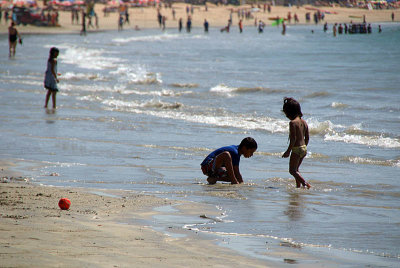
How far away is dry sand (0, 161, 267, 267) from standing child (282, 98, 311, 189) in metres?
1.70

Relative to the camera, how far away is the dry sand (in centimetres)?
420

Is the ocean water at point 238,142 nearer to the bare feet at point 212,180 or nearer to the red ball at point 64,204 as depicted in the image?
the bare feet at point 212,180

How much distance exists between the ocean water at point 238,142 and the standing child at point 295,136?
0.63ft

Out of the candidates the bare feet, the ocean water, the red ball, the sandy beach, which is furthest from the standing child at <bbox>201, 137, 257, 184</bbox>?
the sandy beach

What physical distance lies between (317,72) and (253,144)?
22436 mm

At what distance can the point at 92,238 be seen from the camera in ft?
15.7

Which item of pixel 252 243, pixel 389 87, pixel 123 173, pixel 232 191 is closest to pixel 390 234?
pixel 252 243

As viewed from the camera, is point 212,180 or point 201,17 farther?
point 201,17

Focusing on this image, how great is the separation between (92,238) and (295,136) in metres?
3.56

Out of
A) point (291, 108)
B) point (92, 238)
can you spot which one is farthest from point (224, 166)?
point (92, 238)

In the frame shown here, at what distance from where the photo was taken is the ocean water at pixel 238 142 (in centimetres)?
563

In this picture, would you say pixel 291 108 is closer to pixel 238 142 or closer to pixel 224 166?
pixel 224 166

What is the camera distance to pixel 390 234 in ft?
18.3

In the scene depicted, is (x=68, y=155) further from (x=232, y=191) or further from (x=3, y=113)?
(x=3, y=113)
